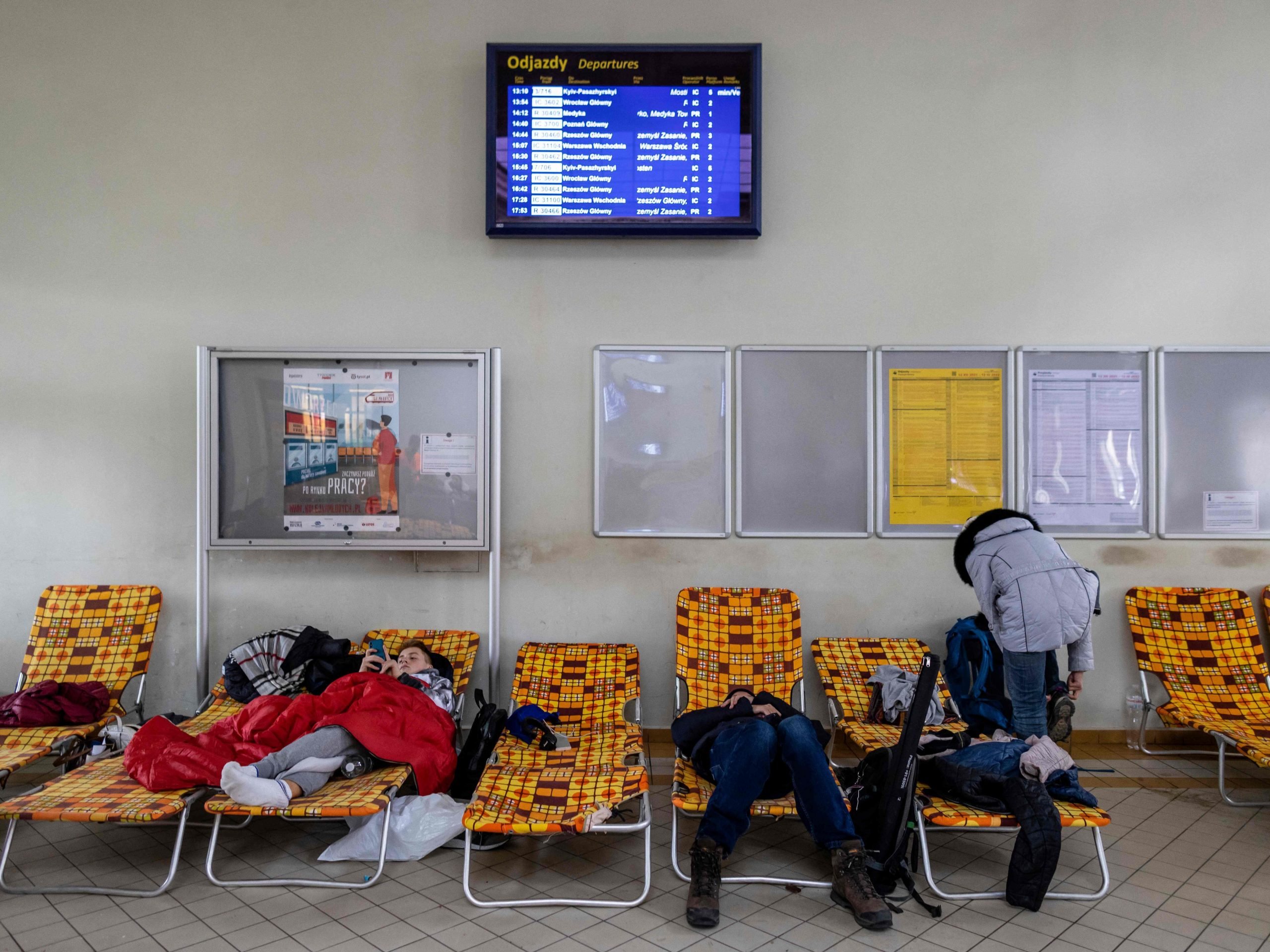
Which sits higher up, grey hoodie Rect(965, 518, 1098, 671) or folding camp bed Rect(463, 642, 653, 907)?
grey hoodie Rect(965, 518, 1098, 671)

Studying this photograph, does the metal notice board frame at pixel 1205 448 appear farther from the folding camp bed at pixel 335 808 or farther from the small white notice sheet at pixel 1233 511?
the folding camp bed at pixel 335 808

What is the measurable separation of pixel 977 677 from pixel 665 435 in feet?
6.81

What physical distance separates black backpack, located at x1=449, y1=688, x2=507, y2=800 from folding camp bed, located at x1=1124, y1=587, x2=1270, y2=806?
3.42 metres

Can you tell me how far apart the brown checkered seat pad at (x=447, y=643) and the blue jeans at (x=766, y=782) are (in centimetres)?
158

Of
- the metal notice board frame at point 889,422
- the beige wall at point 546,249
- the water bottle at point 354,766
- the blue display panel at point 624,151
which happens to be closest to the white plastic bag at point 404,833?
the water bottle at point 354,766

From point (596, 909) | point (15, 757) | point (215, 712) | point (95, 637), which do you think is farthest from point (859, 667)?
point (95, 637)

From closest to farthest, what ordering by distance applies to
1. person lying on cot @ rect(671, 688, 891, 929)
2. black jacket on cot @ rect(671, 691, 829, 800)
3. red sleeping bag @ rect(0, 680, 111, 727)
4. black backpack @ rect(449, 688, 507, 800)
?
person lying on cot @ rect(671, 688, 891, 929)
black jacket on cot @ rect(671, 691, 829, 800)
black backpack @ rect(449, 688, 507, 800)
red sleeping bag @ rect(0, 680, 111, 727)

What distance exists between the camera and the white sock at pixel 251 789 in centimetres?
273

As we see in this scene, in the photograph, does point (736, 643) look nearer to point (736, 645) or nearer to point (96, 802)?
point (736, 645)

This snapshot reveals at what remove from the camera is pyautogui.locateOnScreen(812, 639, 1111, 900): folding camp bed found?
2805 millimetres

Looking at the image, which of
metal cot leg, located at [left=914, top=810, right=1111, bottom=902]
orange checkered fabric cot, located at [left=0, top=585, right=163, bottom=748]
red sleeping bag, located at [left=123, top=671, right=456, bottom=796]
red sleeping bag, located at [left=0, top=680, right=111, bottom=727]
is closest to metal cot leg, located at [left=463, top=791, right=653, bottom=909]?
red sleeping bag, located at [left=123, top=671, right=456, bottom=796]

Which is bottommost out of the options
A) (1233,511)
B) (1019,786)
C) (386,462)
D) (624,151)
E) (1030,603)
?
(1019,786)

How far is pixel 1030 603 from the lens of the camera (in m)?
3.31

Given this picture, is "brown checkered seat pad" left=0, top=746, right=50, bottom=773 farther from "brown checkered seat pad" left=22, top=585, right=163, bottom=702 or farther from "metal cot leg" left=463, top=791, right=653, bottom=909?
"metal cot leg" left=463, top=791, right=653, bottom=909
